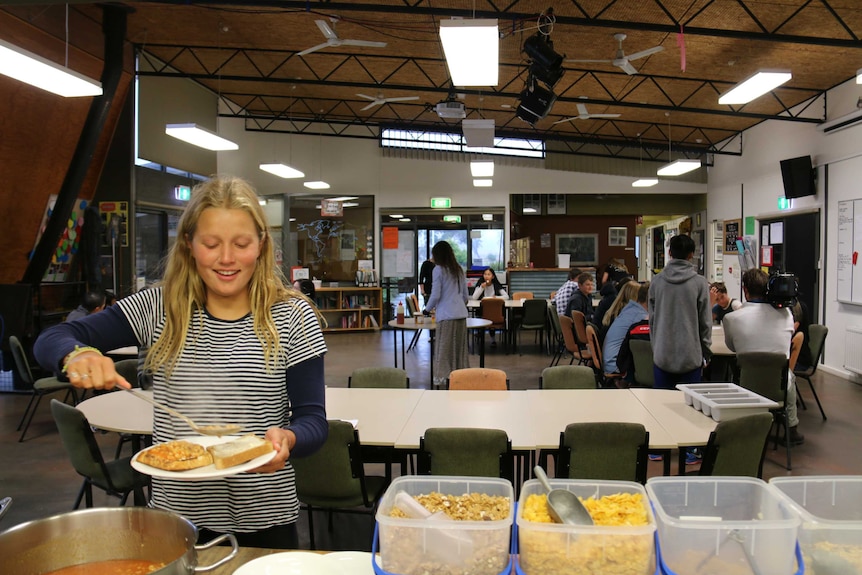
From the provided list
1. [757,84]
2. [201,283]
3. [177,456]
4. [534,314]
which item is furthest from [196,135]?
[177,456]

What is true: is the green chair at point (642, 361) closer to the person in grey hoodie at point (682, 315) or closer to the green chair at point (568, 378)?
the person in grey hoodie at point (682, 315)

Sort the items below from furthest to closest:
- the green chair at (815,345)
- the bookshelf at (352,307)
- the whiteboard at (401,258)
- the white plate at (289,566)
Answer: the whiteboard at (401,258) → the bookshelf at (352,307) → the green chair at (815,345) → the white plate at (289,566)

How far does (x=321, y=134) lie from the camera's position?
45.5ft

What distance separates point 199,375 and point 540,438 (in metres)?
1.89

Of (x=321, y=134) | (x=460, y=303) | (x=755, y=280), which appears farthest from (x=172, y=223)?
(x=755, y=280)

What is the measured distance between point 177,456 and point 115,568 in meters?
0.23

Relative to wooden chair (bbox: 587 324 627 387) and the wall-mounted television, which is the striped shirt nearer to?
wooden chair (bbox: 587 324 627 387)

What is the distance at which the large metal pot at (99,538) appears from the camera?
3.85 feet

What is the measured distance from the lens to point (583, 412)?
11.2ft

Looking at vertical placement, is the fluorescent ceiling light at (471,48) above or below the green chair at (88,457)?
above

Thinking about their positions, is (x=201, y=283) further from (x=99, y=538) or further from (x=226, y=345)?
(x=99, y=538)

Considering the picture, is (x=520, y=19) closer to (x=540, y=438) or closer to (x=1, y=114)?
(x=540, y=438)

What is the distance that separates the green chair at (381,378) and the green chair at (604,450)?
165cm

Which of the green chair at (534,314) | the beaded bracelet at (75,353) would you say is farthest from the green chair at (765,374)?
the green chair at (534,314)
